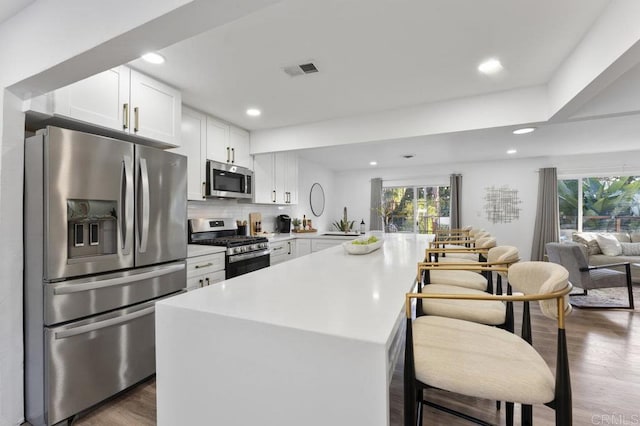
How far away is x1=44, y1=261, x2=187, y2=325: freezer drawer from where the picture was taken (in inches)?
60.7

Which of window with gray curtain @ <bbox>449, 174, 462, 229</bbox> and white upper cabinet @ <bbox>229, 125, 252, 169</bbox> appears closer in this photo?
white upper cabinet @ <bbox>229, 125, 252, 169</bbox>

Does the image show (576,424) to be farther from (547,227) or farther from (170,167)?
(547,227)

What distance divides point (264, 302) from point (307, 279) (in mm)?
396

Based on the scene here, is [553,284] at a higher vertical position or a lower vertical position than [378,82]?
lower

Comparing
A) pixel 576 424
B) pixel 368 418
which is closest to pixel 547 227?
pixel 576 424

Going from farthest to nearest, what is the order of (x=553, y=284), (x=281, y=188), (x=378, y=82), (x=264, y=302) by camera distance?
1. (x=281, y=188)
2. (x=378, y=82)
3. (x=264, y=302)
4. (x=553, y=284)

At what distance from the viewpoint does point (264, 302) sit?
1067 mm

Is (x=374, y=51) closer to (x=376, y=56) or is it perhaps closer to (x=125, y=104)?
(x=376, y=56)

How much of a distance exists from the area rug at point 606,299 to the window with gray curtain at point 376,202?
3.79 meters

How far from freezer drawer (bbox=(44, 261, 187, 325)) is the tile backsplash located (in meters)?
1.29

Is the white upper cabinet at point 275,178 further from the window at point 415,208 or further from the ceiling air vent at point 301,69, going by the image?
the window at point 415,208

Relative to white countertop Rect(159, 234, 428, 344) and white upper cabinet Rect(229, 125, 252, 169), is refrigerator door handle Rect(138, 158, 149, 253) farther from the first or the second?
white upper cabinet Rect(229, 125, 252, 169)

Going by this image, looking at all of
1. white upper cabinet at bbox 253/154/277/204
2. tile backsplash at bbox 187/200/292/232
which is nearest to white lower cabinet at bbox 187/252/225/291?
tile backsplash at bbox 187/200/292/232

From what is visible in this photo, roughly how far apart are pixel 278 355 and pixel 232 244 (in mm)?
2267
